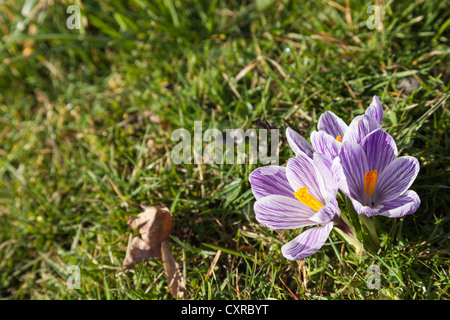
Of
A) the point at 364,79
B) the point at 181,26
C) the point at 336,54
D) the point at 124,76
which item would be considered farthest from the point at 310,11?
the point at 124,76

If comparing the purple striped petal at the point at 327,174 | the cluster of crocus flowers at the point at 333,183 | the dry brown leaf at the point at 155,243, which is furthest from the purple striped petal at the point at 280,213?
the dry brown leaf at the point at 155,243

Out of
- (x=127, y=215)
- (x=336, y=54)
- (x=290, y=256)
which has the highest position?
(x=336, y=54)

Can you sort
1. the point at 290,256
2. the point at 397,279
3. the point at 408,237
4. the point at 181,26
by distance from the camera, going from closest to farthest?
the point at 290,256 → the point at 397,279 → the point at 408,237 → the point at 181,26

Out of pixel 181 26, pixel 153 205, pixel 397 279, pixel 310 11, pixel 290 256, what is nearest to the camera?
pixel 290 256

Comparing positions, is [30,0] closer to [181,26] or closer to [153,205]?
[181,26]

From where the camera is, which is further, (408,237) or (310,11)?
(310,11)

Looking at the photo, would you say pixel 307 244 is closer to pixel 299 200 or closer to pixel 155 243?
pixel 299 200

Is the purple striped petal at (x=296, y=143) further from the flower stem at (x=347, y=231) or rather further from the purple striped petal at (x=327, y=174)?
the flower stem at (x=347, y=231)

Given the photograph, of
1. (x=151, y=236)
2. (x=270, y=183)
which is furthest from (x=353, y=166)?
(x=151, y=236)
